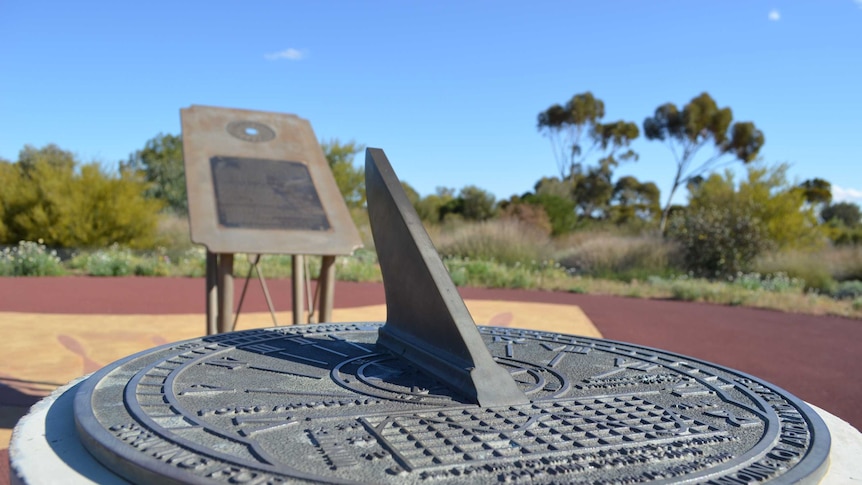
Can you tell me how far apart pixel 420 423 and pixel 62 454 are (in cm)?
97

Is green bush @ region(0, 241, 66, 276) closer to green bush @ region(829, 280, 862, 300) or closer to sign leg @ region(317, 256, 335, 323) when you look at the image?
sign leg @ region(317, 256, 335, 323)

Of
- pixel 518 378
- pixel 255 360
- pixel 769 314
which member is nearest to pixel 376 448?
pixel 518 378

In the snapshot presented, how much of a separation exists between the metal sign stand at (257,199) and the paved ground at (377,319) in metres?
1.53

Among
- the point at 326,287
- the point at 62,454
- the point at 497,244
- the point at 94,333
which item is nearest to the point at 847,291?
the point at 497,244

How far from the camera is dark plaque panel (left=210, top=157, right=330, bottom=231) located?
409 cm

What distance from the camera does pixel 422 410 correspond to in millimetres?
1936

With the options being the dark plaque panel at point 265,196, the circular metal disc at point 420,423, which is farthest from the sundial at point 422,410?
the dark plaque panel at point 265,196

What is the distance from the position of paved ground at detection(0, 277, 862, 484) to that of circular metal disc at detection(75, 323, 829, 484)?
5.63 feet

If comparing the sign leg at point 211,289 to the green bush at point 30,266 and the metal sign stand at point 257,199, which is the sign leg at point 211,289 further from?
the green bush at point 30,266

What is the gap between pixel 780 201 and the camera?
16406 mm

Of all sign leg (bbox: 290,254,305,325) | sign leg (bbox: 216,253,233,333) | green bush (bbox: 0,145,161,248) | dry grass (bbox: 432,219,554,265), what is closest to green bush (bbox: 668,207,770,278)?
dry grass (bbox: 432,219,554,265)

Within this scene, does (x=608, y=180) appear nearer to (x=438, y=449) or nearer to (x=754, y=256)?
(x=754, y=256)

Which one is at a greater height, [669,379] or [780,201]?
[780,201]

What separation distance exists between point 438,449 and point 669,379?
1.23 m
